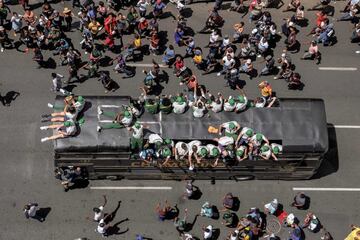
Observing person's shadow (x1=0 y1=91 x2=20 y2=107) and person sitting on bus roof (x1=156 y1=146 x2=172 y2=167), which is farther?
person's shadow (x1=0 y1=91 x2=20 y2=107)

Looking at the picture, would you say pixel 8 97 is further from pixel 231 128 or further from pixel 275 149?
pixel 275 149

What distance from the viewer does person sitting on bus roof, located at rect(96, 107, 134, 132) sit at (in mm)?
21156

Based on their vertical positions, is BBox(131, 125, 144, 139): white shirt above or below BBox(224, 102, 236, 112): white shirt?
below

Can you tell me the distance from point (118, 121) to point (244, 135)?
193 inches

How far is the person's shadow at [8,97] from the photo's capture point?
25.4m

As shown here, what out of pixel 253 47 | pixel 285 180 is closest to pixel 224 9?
pixel 253 47

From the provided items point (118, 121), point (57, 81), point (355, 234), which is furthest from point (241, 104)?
point (57, 81)

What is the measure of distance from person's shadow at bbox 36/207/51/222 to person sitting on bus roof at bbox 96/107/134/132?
14.6ft

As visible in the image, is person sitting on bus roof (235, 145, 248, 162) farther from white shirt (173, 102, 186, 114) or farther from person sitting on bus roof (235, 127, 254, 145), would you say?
white shirt (173, 102, 186, 114)

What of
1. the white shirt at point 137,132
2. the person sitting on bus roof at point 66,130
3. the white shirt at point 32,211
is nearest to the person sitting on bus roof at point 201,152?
the white shirt at point 137,132

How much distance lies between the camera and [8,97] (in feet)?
83.7

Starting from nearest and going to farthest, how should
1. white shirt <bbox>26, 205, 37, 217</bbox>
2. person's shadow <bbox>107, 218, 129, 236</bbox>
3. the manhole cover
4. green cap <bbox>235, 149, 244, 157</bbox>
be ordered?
green cap <bbox>235, 149, 244, 157</bbox>
white shirt <bbox>26, 205, 37, 217</bbox>
person's shadow <bbox>107, 218, 129, 236</bbox>
the manhole cover

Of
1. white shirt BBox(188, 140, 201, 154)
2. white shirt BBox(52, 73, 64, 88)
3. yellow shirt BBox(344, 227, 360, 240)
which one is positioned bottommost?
yellow shirt BBox(344, 227, 360, 240)

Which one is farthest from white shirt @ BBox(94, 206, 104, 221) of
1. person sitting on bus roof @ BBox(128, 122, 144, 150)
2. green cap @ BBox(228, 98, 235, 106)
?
green cap @ BBox(228, 98, 235, 106)
